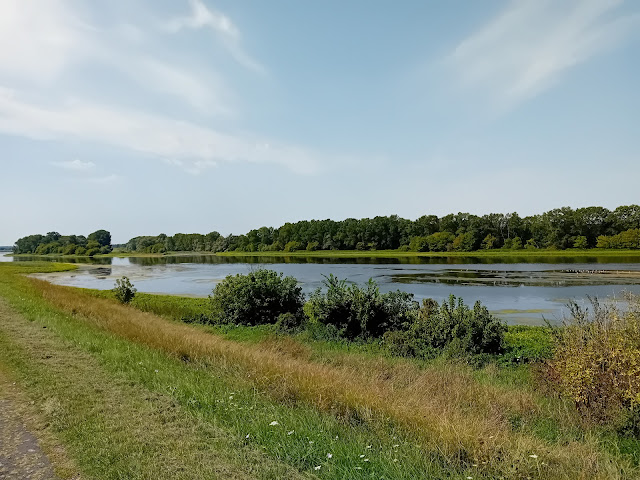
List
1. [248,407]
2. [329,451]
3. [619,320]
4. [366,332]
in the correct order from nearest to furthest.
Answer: [329,451] < [248,407] < [619,320] < [366,332]

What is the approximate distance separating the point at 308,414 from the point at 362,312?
1095 centimetres

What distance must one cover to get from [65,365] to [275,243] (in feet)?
544

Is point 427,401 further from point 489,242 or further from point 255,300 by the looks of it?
point 489,242

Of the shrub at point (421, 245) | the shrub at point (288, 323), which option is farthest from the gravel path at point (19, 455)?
the shrub at point (421, 245)

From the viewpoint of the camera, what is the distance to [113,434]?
5266 mm

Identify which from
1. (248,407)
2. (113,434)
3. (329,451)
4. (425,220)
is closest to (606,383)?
(329,451)

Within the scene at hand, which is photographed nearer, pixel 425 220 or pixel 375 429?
pixel 375 429

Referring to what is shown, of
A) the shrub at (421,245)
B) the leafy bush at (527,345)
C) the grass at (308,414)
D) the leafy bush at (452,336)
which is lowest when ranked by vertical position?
the leafy bush at (527,345)

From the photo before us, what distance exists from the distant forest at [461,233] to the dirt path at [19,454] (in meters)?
122

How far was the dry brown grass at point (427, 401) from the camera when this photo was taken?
194 inches

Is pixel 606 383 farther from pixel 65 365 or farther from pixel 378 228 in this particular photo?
pixel 378 228

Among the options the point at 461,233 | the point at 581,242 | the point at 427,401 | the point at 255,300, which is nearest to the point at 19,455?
the point at 427,401

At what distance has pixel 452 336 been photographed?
13.6 m

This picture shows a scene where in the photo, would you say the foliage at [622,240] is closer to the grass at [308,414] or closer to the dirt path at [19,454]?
the grass at [308,414]
